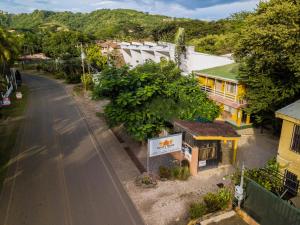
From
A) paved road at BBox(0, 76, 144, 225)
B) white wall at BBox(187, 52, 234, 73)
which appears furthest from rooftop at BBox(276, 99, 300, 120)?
white wall at BBox(187, 52, 234, 73)

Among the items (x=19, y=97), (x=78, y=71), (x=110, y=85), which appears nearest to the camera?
(x=110, y=85)

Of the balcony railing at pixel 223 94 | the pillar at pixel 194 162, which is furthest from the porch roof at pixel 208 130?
the balcony railing at pixel 223 94

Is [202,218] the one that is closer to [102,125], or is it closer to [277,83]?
[277,83]

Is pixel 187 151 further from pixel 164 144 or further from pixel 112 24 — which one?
pixel 112 24

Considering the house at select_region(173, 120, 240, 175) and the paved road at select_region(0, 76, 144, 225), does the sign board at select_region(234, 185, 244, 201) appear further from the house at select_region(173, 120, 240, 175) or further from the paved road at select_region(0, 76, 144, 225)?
the paved road at select_region(0, 76, 144, 225)

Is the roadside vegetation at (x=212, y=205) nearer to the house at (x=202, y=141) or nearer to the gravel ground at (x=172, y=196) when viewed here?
the gravel ground at (x=172, y=196)

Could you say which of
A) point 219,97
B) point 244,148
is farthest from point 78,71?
point 244,148
